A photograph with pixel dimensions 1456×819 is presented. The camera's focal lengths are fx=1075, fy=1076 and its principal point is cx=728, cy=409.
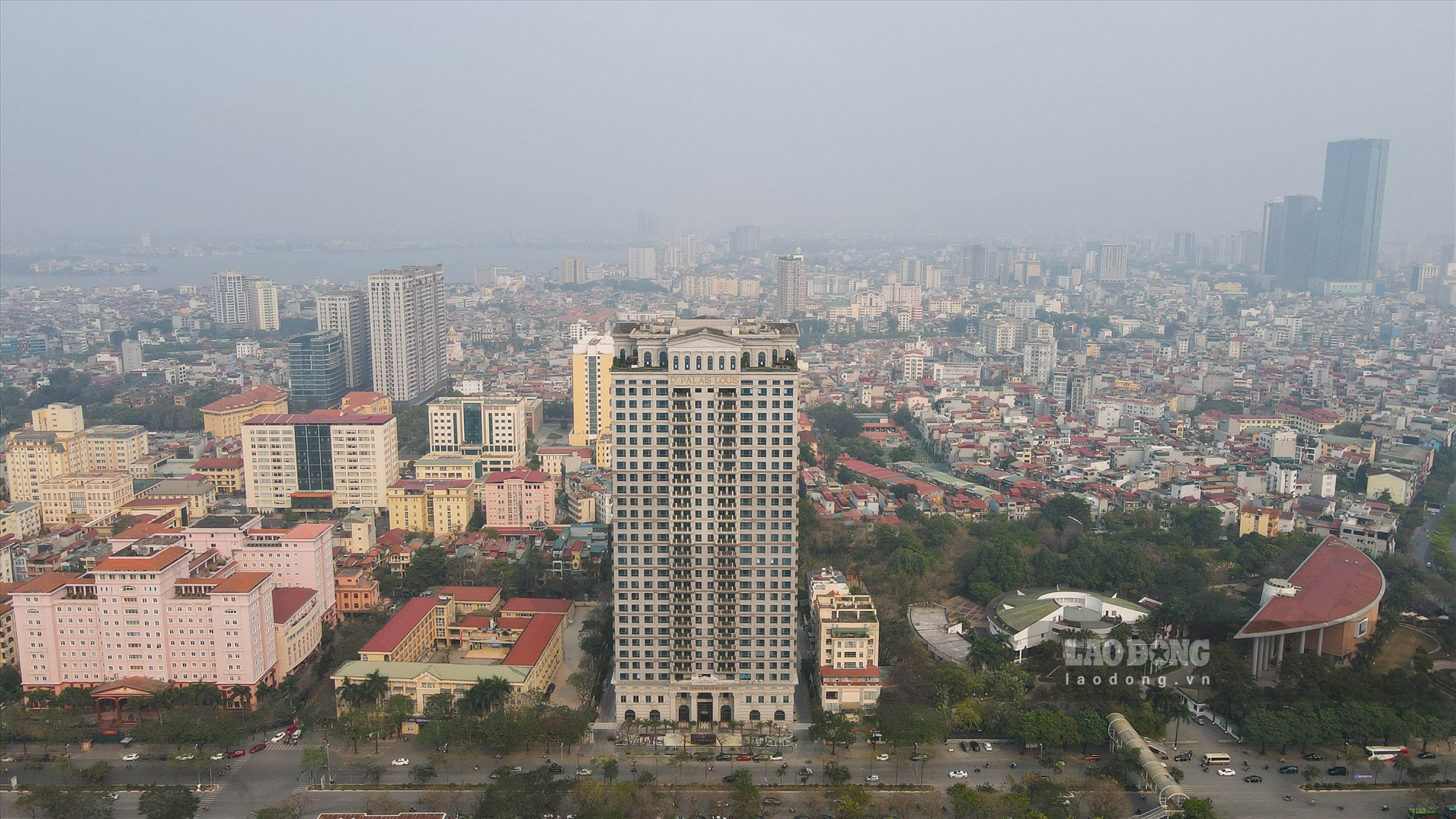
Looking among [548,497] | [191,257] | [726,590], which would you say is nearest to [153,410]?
[548,497]

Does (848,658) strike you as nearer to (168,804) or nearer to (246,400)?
(168,804)

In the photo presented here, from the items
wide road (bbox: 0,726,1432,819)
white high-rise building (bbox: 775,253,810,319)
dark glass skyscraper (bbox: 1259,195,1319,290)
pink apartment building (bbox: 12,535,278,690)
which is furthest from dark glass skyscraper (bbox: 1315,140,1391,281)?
pink apartment building (bbox: 12,535,278,690)

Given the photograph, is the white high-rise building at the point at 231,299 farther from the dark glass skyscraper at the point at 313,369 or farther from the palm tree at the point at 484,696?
the palm tree at the point at 484,696

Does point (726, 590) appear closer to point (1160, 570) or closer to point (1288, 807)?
point (1288, 807)

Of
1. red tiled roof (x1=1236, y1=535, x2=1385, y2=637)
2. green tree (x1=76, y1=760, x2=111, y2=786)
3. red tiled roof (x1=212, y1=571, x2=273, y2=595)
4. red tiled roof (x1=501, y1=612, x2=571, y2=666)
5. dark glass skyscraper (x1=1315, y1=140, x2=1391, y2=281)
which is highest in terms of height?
dark glass skyscraper (x1=1315, y1=140, x2=1391, y2=281)

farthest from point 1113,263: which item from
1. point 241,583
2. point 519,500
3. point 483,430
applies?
point 241,583

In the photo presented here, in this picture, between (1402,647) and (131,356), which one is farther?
(131,356)

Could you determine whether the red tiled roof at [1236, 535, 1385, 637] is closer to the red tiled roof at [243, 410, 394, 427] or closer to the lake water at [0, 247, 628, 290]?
the red tiled roof at [243, 410, 394, 427]
